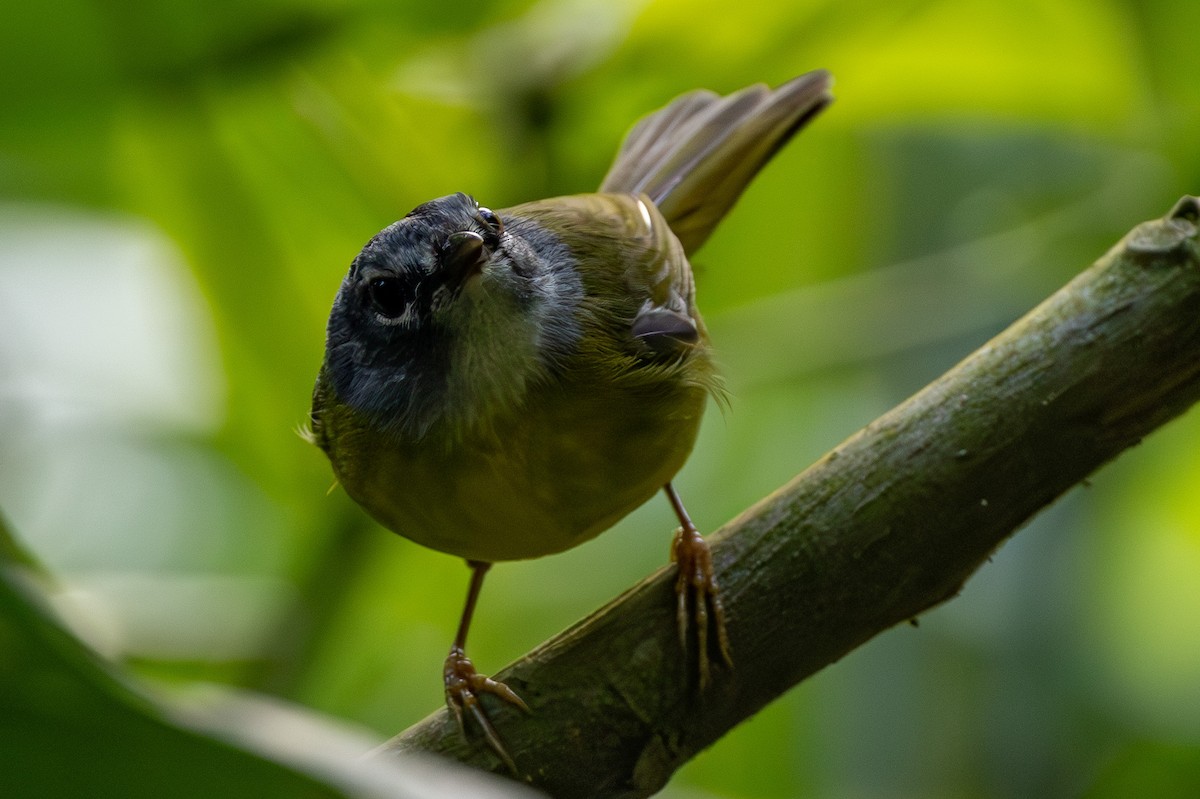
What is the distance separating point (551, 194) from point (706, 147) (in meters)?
0.42

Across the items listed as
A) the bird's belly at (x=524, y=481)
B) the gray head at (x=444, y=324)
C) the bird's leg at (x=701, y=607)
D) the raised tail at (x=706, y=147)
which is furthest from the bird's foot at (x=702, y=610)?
the raised tail at (x=706, y=147)

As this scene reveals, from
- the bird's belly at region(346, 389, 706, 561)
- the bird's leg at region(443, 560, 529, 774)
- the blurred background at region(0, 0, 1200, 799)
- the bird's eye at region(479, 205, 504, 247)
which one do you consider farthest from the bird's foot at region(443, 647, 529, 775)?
the bird's eye at region(479, 205, 504, 247)

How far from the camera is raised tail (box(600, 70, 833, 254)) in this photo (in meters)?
2.77

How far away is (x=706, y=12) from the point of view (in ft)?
8.79

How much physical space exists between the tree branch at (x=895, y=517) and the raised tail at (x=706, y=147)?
3.25ft

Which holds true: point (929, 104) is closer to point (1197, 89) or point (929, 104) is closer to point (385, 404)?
point (1197, 89)

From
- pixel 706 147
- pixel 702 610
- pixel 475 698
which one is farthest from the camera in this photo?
pixel 706 147

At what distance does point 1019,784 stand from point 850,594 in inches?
55.3

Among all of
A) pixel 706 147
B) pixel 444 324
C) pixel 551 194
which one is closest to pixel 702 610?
pixel 444 324

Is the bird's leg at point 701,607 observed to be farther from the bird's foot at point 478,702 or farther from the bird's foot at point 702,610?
the bird's foot at point 478,702

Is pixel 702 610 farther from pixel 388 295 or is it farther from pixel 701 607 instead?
pixel 388 295

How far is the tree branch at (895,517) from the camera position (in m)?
1.88

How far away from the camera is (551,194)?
8.95 ft

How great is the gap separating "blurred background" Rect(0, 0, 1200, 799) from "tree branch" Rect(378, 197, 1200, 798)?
77 cm
